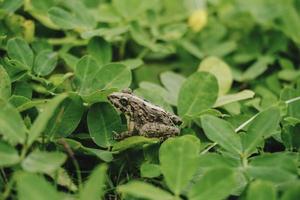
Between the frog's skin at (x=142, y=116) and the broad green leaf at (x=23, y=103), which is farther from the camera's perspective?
the frog's skin at (x=142, y=116)

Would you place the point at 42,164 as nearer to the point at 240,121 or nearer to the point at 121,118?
the point at 121,118

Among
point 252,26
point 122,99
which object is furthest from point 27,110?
point 252,26

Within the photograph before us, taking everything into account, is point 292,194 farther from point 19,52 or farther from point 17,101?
point 19,52

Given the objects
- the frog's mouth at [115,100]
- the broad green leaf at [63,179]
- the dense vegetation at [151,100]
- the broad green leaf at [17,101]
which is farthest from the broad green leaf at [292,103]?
the broad green leaf at [17,101]

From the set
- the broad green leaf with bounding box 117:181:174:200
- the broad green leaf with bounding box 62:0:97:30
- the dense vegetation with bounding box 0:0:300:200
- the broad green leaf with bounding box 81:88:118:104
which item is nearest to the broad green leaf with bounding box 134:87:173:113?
the dense vegetation with bounding box 0:0:300:200

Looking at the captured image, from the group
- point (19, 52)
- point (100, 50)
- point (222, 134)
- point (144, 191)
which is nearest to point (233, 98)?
point (222, 134)

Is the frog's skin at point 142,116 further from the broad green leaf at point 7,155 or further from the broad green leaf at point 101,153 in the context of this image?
the broad green leaf at point 7,155
